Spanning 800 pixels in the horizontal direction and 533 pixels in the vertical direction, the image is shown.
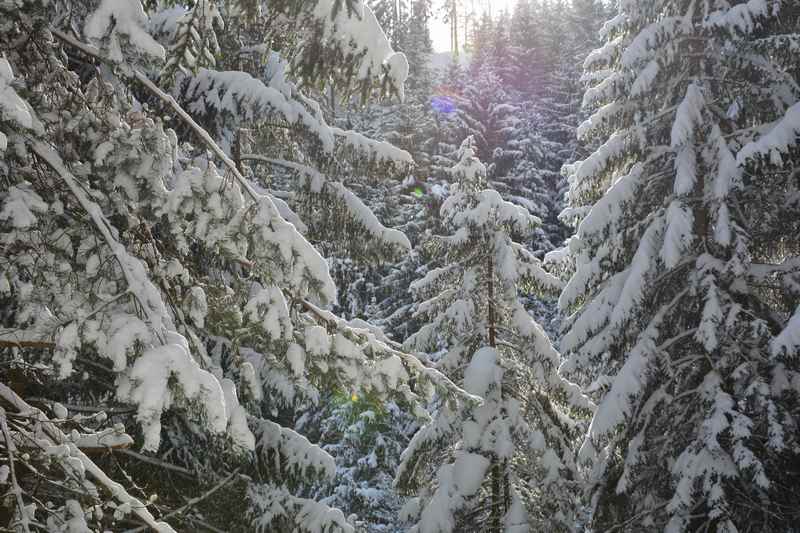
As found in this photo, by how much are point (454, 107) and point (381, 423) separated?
16.2 meters

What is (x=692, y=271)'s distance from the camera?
28.2 ft

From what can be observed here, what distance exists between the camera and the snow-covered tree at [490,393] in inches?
381

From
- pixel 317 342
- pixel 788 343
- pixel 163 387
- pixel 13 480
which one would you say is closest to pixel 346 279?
pixel 788 343

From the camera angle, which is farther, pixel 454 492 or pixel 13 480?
pixel 454 492

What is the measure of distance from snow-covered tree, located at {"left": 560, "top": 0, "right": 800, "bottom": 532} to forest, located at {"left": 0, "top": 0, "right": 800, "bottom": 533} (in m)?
0.04

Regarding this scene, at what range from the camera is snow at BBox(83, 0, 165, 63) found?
321cm

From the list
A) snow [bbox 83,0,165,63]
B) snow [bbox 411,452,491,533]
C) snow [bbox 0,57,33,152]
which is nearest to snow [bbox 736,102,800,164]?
snow [bbox 411,452,491,533]

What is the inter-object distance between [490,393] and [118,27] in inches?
312

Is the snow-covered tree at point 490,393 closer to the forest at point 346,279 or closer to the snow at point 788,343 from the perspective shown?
the forest at point 346,279

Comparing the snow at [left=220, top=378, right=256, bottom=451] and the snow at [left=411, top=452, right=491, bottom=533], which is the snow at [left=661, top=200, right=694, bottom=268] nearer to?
the snow at [left=411, top=452, right=491, bottom=533]

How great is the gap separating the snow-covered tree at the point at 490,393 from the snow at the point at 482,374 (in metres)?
0.02

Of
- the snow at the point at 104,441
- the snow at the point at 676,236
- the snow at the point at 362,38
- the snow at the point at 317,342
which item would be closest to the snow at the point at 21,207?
the snow at the point at 104,441

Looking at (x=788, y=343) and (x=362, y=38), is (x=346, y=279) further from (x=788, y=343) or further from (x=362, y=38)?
(x=362, y=38)

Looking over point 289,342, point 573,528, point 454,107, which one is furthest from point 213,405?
point 454,107
